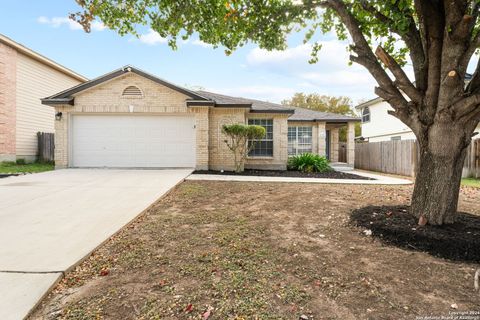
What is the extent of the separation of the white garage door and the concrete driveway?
3.94 metres

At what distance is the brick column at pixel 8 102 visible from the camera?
1340 centimetres

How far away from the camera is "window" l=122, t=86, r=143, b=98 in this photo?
11883mm

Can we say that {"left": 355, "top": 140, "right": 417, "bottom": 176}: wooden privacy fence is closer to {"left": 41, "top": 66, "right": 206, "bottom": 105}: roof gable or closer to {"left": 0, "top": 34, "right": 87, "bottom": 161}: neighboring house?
{"left": 41, "top": 66, "right": 206, "bottom": 105}: roof gable

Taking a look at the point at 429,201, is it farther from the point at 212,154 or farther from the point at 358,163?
the point at 358,163

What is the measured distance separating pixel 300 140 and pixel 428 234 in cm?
1300

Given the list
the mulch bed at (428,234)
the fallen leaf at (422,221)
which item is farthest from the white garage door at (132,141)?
the fallen leaf at (422,221)

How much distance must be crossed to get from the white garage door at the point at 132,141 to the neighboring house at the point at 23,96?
17.3 ft

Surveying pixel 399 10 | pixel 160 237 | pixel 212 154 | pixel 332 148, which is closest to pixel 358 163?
pixel 332 148

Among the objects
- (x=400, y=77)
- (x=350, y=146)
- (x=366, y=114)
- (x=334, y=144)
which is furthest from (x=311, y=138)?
(x=400, y=77)

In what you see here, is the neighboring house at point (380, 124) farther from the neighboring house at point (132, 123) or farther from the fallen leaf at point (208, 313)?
the fallen leaf at point (208, 313)

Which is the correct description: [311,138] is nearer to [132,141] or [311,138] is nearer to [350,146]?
[350,146]

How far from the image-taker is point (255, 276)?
2.61 meters

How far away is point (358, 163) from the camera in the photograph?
736 inches

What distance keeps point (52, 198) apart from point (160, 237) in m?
3.91
